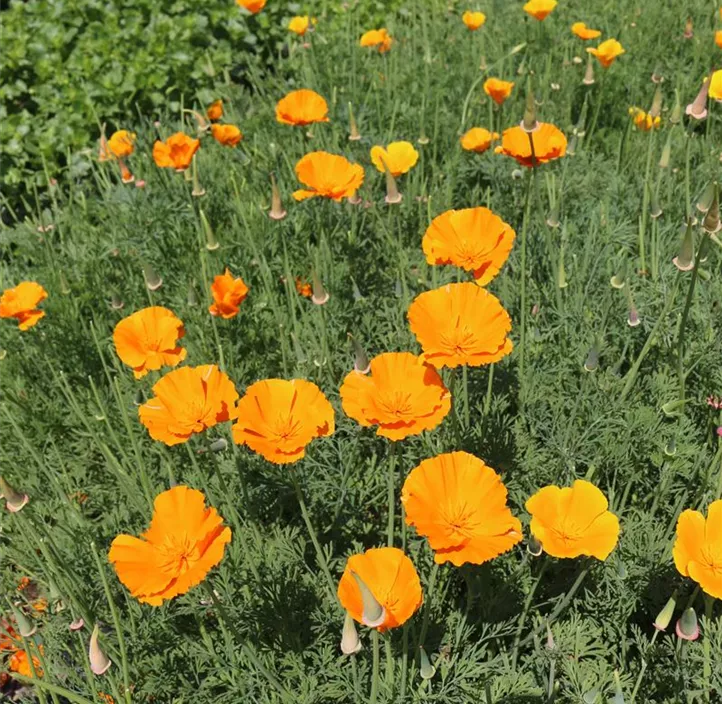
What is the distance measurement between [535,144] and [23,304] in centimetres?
159

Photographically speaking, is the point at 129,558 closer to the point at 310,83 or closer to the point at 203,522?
the point at 203,522

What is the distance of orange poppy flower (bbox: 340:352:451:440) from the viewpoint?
1405 millimetres

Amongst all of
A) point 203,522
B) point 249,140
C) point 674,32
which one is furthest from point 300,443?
point 674,32

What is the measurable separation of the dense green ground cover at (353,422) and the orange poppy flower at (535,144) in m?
0.25

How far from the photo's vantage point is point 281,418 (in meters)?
1.51

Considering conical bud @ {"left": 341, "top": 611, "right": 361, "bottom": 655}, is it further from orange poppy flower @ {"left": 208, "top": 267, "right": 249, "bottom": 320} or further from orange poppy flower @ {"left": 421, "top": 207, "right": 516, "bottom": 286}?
orange poppy flower @ {"left": 208, "top": 267, "right": 249, "bottom": 320}

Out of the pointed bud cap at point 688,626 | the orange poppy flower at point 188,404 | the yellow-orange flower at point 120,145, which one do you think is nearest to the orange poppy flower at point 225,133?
the yellow-orange flower at point 120,145

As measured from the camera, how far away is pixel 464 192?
3188 mm

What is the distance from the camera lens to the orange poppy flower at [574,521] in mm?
1390

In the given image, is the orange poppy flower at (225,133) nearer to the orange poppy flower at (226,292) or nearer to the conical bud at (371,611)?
the orange poppy flower at (226,292)

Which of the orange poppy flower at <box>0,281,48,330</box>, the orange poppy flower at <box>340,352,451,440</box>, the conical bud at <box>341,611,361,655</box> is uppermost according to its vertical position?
the orange poppy flower at <box>340,352,451,440</box>

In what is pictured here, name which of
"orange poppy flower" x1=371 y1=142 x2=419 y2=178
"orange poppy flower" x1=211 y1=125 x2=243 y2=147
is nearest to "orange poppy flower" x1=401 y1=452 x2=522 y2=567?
"orange poppy flower" x1=371 y1=142 x2=419 y2=178

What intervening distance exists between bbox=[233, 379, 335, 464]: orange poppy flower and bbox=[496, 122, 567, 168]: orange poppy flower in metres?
0.90

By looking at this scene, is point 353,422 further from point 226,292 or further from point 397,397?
point 397,397
